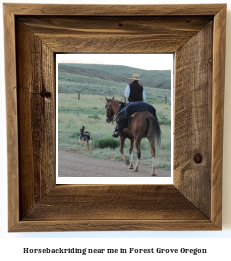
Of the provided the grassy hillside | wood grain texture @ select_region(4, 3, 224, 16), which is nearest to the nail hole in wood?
the grassy hillside

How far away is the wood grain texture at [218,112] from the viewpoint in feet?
1.64

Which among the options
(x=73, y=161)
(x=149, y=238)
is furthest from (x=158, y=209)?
(x=73, y=161)

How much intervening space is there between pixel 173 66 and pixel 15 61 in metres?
0.26

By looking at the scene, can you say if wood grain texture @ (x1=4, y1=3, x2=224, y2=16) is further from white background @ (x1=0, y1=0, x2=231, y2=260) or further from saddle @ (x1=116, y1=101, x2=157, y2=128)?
white background @ (x1=0, y1=0, x2=231, y2=260)

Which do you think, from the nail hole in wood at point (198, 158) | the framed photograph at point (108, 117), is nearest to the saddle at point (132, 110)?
the framed photograph at point (108, 117)

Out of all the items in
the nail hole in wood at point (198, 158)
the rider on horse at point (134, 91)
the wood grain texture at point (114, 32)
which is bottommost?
the nail hole in wood at point (198, 158)

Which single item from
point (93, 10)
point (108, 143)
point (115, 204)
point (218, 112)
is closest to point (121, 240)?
point (115, 204)

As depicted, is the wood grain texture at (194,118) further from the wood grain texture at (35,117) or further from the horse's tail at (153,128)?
the wood grain texture at (35,117)

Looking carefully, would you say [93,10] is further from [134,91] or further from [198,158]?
[198,158]

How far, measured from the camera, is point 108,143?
0.53 metres

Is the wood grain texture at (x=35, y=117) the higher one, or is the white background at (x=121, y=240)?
the wood grain texture at (x=35, y=117)

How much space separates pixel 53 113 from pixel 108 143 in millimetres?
107

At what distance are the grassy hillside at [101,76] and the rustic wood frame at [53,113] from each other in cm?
2

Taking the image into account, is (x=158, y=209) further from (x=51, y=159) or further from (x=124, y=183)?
(x=51, y=159)
